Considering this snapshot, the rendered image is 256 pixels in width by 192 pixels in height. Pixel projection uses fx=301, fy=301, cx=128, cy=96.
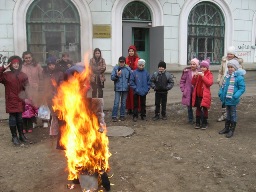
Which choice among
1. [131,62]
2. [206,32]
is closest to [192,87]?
[131,62]

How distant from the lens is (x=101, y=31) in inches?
428

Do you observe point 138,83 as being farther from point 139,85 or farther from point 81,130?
point 81,130

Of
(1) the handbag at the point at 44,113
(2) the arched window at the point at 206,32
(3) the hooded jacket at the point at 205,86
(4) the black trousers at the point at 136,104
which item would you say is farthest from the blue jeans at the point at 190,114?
(2) the arched window at the point at 206,32

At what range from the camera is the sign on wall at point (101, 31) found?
10.8 m

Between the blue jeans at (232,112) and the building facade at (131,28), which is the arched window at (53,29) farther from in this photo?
the blue jeans at (232,112)

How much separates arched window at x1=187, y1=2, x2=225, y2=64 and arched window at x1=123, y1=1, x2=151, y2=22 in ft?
6.23

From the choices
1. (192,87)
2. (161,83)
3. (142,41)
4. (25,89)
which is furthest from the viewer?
(142,41)

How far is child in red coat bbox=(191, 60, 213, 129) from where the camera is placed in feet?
22.2

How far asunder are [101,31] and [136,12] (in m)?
1.79

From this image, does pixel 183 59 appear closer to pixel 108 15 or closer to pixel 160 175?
pixel 108 15

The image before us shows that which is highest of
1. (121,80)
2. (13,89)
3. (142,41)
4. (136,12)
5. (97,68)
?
(136,12)

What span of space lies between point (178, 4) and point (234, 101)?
6.79 metres

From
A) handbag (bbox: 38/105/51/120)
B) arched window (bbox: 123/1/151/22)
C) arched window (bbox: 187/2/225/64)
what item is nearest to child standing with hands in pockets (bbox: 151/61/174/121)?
handbag (bbox: 38/105/51/120)

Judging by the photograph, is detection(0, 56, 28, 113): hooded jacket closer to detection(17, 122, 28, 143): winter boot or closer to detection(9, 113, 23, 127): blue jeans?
detection(9, 113, 23, 127): blue jeans
